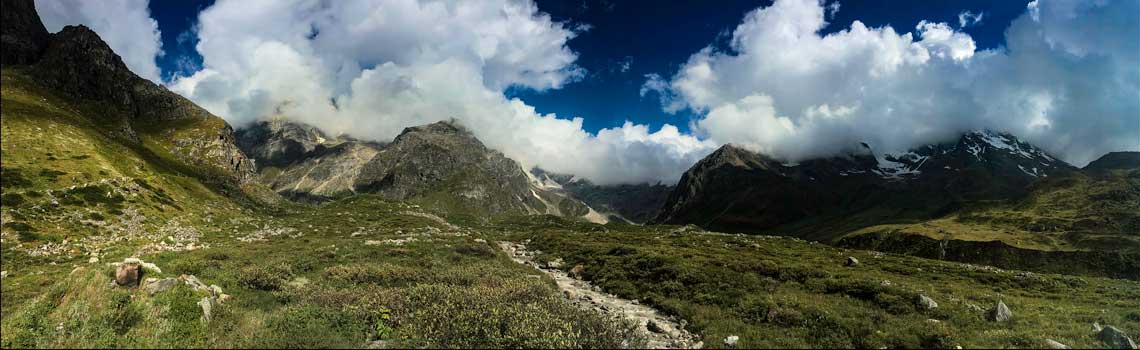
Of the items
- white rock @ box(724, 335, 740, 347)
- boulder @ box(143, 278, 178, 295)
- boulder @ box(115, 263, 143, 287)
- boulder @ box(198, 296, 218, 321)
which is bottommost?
white rock @ box(724, 335, 740, 347)

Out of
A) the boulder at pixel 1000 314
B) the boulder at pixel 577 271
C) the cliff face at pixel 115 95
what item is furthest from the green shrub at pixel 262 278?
the boulder at pixel 1000 314

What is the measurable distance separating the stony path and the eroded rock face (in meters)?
26.8

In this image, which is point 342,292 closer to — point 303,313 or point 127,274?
point 303,313

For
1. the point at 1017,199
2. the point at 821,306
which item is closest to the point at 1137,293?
the point at 821,306

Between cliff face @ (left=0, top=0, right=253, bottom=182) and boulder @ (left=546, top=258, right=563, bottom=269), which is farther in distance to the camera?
boulder @ (left=546, top=258, right=563, bottom=269)

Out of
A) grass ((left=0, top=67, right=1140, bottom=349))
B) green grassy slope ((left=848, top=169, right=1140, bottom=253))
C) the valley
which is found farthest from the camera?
green grassy slope ((left=848, top=169, right=1140, bottom=253))

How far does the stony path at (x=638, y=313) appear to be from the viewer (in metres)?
19.4

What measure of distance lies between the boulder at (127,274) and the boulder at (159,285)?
61cm

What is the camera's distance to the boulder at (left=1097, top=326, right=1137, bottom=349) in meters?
15.1

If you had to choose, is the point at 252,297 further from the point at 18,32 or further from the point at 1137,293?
the point at 1137,293

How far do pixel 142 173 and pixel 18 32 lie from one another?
19.2m

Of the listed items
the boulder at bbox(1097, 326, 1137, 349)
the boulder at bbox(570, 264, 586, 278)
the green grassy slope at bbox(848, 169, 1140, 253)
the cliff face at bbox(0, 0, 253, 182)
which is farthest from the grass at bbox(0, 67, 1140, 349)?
the green grassy slope at bbox(848, 169, 1140, 253)

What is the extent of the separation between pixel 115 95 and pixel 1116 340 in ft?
289

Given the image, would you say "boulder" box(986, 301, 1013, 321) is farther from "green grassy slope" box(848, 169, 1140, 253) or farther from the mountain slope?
"green grassy slope" box(848, 169, 1140, 253)
